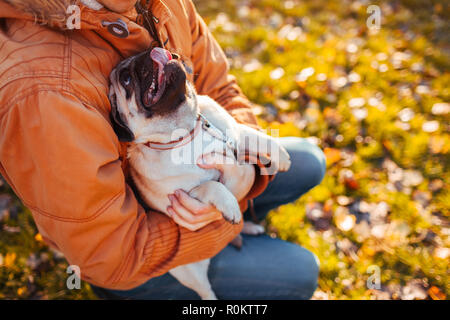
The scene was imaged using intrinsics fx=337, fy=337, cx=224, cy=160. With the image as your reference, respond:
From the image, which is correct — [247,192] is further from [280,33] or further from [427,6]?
[427,6]

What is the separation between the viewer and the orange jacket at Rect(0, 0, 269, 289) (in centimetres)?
123

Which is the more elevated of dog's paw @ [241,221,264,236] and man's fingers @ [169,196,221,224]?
man's fingers @ [169,196,221,224]

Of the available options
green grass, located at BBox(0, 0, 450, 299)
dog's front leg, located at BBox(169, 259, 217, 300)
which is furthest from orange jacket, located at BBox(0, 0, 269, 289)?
green grass, located at BBox(0, 0, 450, 299)

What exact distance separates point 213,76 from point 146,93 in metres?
0.67

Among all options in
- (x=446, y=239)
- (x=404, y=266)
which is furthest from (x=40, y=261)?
(x=446, y=239)

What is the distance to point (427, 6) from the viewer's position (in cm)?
428

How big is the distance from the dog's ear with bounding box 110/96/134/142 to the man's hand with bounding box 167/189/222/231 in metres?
0.40

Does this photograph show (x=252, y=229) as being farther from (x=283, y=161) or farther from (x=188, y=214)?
(x=188, y=214)

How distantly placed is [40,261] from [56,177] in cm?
155

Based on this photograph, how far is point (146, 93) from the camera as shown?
1686mm

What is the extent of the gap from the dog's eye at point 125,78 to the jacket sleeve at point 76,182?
194mm

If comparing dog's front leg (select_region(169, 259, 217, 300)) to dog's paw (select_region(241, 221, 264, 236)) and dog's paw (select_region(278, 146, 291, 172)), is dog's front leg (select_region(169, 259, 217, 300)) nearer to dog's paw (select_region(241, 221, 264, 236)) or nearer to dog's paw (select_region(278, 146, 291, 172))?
dog's paw (select_region(241, 221, 264, 236))

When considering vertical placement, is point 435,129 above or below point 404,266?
above

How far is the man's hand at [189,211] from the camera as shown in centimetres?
170
